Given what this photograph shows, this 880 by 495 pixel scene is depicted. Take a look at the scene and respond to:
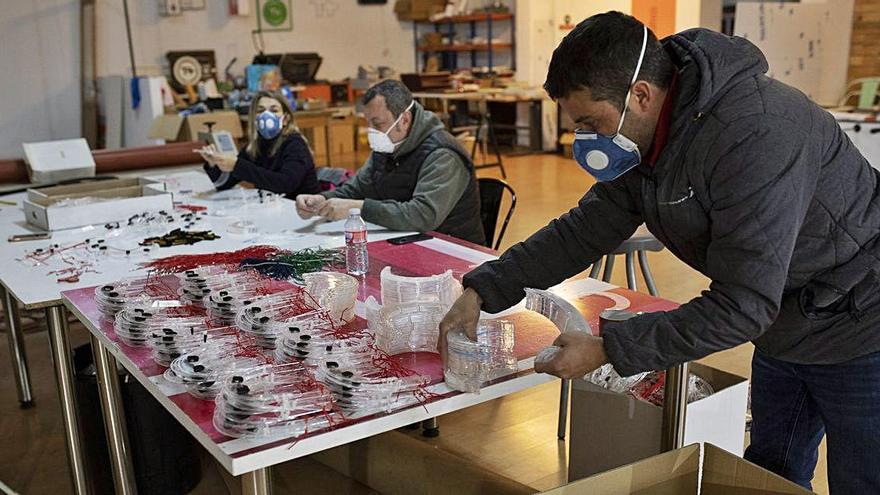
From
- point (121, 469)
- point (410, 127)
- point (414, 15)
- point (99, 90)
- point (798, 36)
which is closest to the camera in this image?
point (121, 469)

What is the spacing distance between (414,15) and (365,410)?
33.3ft

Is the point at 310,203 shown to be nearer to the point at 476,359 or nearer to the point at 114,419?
the point at 114,419

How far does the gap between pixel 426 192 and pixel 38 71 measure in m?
7.36

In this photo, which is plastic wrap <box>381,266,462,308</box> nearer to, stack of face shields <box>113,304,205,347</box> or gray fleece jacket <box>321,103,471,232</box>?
stack of face shields <box>113,304,205,347</box>

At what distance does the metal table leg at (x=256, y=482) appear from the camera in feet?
4.54

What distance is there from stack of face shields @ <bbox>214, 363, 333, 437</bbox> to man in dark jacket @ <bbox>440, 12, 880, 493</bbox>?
42 cm

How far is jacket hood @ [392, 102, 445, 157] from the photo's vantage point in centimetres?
310

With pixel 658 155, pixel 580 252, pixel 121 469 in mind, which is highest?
pixel 658 155

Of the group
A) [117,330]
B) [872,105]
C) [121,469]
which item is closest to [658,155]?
[117,330]

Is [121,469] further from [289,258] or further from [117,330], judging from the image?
[289,258]

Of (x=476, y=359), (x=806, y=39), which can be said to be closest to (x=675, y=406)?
(x=476, y=359)

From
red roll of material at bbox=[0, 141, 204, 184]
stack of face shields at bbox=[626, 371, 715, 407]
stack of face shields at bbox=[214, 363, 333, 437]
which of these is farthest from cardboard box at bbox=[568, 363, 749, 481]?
red roll of material at bbox=[0, 141, 204, 184]

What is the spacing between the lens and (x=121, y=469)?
221 cm

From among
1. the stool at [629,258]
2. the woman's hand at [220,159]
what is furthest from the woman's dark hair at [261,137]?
the stool at [629,258]
